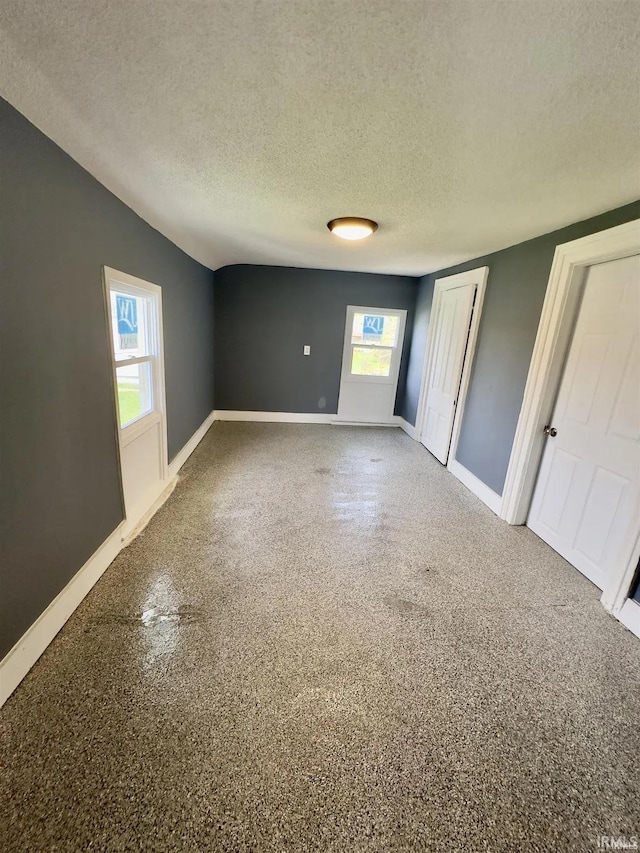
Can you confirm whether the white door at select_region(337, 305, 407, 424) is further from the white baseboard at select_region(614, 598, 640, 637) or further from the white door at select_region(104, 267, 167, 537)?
the white baseboard at select_region(614, 598, 640, 637)

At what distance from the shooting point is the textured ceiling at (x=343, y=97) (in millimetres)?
889

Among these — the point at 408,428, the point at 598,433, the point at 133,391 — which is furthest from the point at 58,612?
the point at 408,428

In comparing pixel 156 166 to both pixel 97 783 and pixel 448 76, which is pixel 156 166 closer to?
pixel 448 76

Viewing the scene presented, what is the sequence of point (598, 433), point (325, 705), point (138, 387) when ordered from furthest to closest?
1. point (138, 387)
2. point (598, 433)
3. point (325, 705)

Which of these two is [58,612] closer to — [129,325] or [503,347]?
[129,325]

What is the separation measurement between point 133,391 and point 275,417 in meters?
2.85

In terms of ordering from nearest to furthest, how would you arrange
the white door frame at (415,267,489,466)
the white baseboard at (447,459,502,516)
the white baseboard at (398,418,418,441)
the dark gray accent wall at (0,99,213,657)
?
the dark gray accent wall at (0,99,213,657), the white baseboard at (447,459,502,516), the white door frame at (415,267,489,466), the white baseboard at (398,418,418,441)

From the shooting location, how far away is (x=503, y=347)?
10.0 ft

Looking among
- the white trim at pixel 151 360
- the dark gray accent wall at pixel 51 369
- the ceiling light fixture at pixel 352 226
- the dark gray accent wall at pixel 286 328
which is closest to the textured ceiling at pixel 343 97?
the dark gray accent wall at pixel 51 369

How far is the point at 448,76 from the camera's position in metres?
1.06

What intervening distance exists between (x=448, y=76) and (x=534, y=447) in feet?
7.95

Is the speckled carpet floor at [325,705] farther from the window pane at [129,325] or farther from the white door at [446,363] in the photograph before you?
the white door at [446,363]

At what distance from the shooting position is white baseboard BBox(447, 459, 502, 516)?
306 cm

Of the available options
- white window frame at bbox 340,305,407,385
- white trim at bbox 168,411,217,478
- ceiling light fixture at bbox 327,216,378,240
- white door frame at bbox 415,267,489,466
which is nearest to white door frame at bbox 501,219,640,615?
white door frame at bbox 415,267,489,466
